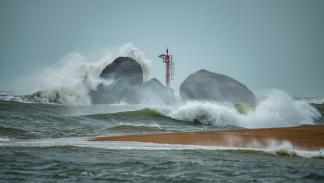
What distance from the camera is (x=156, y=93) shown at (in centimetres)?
3872

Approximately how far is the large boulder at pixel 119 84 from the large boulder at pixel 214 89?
446cm

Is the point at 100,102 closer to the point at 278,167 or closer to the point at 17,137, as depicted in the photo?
the point at 17,137

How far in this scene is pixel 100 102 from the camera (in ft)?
120

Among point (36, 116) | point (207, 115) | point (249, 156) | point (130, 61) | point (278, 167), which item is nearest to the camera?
point (278, 167)

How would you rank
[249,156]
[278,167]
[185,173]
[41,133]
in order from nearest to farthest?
[185,173], [278,167], [249,156], [41,133]

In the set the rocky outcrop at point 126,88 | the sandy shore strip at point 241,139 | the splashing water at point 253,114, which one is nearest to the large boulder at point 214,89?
the rocky outcrop at point 126,88

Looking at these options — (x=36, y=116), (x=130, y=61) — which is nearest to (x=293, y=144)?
(x=36, y=116)

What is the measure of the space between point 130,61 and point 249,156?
33131 millimetres

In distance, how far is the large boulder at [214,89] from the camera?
3653 centimetres

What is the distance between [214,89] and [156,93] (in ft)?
18.1

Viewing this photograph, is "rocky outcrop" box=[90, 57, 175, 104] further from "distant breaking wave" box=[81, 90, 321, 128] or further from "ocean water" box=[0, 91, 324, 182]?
"ocean water" box=[0, 91, 324, 182]

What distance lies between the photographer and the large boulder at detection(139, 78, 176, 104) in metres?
37.2

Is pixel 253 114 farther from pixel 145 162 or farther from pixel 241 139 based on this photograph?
pixel 145 162

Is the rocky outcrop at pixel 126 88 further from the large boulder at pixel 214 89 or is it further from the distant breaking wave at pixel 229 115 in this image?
the distant breaking wave at pixel 229 115
